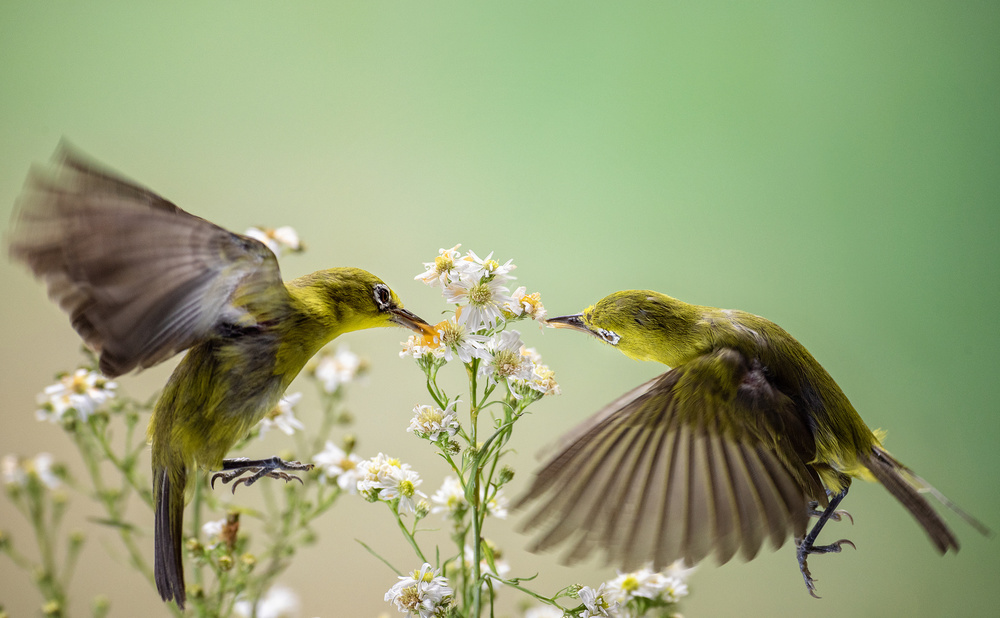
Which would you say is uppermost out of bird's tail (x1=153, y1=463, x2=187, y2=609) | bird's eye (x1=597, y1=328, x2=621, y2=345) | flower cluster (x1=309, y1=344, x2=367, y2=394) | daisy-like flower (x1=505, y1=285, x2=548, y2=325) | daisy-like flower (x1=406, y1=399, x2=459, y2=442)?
daisy-like flower (x1=505, y1=285, x2=548, y2=325)

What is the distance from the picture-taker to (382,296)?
2.80 feet

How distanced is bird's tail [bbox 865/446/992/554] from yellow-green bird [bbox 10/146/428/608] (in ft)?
1.83

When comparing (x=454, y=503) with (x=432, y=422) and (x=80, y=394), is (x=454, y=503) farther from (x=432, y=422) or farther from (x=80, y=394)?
(x=80, y=394)

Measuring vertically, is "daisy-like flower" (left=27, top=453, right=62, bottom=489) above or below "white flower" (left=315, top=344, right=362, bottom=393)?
below

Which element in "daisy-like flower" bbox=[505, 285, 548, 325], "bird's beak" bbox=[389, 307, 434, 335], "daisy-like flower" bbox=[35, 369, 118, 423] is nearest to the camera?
"daisy-like flower" bbox=[505, 285, 548, 325]

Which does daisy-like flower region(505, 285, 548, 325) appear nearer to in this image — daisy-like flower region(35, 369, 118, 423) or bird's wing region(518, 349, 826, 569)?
bird's wing region(518, 349, 826, 569)

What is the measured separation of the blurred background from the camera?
1566 mm

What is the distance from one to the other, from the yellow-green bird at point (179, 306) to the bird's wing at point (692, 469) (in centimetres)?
25

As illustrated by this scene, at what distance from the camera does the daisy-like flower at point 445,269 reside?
0.69m

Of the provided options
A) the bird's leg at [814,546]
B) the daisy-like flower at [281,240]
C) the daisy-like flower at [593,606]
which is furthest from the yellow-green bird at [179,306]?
the bird's leg at [814,546]

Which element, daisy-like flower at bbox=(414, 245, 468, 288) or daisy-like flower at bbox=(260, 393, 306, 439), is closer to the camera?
daisy-like flower at bbox=(414, 245, 468, 288)

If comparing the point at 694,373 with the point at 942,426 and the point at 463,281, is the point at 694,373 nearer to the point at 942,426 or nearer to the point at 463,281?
the point at 463,281

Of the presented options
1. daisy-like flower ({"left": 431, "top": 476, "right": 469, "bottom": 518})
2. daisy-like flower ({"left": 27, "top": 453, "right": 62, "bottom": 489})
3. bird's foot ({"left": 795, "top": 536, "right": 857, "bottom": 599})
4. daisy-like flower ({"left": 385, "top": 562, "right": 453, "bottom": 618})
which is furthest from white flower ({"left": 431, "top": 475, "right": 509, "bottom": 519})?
daisy-like flower ({"left": 27, "top": 453, "right": 62, "bottom": 489})

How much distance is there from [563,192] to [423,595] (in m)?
1.13
